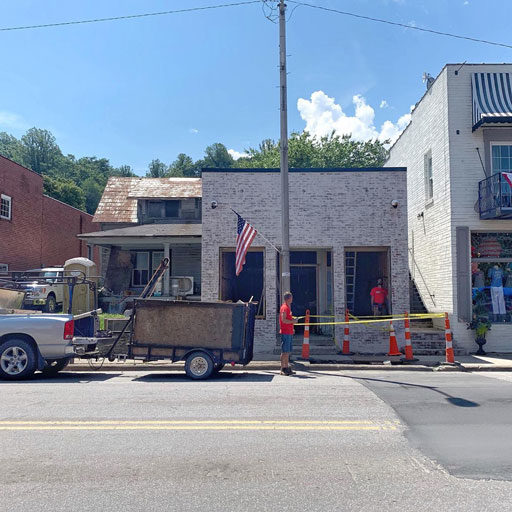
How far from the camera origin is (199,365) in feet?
32.0

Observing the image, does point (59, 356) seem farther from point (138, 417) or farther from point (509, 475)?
point (509, 475)

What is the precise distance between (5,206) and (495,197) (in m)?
20.1

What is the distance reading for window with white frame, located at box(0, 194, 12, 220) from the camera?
71.8 ft

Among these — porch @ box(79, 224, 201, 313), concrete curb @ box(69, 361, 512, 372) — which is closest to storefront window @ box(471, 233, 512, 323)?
concrete curb @ box(69, 361, 512, 372)

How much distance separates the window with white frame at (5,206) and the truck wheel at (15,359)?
563 inches

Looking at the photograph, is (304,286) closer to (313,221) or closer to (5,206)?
(313,221)

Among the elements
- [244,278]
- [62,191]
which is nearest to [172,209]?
[244,278]

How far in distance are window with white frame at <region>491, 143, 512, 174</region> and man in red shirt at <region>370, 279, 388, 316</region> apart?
4.96m

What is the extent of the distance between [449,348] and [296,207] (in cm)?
Answer: 587

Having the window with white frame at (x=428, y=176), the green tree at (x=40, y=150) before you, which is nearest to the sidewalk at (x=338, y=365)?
the window with white frame at (x=428, y=176)

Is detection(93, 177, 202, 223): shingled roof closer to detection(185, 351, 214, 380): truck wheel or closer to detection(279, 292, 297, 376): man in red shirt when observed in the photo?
detection(279, 292, 297, 376): man in red shirt

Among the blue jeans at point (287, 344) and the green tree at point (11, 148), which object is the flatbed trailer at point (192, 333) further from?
the green tree at point (11, 148)

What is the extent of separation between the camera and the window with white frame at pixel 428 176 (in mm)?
16873

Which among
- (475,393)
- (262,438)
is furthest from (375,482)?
(475,393)
